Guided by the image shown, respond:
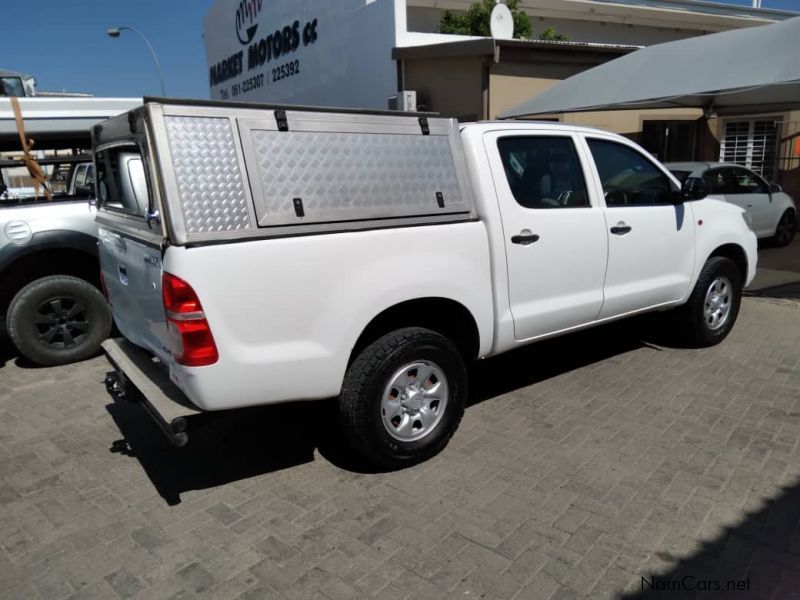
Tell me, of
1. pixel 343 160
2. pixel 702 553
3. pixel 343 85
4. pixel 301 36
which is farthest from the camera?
pixel 301 36

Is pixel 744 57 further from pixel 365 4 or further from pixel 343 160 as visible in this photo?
pixel 365 4

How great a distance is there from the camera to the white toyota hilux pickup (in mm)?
2854

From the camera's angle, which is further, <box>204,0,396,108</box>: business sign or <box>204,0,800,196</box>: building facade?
<box>204,0,396,108</box>: business sign

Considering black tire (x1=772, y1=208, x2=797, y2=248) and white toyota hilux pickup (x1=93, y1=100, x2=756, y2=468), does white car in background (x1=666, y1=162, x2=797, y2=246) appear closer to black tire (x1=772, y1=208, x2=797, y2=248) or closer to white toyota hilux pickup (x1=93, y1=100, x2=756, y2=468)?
black tire (x1=772, y1=208, x2=797, y2=248)

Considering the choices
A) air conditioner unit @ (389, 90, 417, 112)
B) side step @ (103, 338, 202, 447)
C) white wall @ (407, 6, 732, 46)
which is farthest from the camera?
white wall @ (407, 6, 732, 46)

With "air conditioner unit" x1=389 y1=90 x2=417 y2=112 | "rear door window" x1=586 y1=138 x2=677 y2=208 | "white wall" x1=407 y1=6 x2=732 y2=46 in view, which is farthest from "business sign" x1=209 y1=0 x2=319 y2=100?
"rear door window" x1=586 y1=138 x2=677 y2=208

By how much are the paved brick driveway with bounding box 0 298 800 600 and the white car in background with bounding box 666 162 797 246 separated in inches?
234

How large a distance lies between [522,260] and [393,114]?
120 centimetres

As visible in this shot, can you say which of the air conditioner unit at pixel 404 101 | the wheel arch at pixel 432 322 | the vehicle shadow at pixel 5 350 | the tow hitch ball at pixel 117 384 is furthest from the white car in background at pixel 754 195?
the vehicle shadow at pixel 5 350

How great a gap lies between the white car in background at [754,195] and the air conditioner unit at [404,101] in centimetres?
474

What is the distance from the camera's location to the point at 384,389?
3389 mm

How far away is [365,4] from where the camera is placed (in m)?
14.7

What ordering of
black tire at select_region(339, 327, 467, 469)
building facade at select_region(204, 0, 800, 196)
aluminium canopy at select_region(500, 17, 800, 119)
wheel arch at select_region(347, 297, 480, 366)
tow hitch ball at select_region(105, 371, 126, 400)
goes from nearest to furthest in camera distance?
black tire at select_region(339, 327, 467, 469) → wheel arch at select_region(347, 297, 480, 366) → tow hitch ball at select_region(105, 371, 126, 400) → aluminium canopy at select_region(500, 17, 800, 119) → building facade at select_region(204, 0, 800, 196)

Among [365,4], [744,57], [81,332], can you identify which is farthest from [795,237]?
[81,332]
